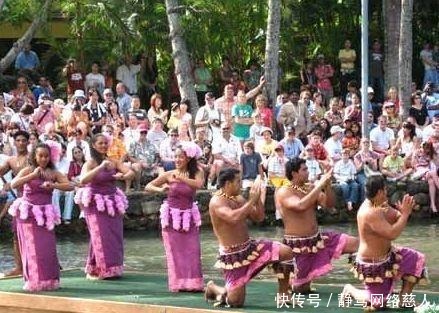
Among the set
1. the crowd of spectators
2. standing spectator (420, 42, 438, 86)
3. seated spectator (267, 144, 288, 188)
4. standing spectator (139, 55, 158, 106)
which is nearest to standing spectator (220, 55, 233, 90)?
the crowd of spectators

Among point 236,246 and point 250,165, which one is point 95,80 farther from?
point 236,246

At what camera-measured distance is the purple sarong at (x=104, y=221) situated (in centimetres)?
1040

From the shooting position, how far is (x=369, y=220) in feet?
27.6

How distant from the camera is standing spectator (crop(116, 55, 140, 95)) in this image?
20453mm

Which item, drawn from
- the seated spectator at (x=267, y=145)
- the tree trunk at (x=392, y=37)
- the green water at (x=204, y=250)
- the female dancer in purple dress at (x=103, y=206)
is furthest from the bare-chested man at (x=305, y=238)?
the tree trunk at (x=392, y=37)

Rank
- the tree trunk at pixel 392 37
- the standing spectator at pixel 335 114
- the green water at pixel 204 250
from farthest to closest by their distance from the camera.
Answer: the tree trunk at pixel 392 37 → the standing spectator at pixel 335 114 → the green water at pixel 204 250

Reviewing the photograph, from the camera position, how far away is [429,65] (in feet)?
73.3

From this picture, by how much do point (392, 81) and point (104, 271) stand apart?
11.8 m

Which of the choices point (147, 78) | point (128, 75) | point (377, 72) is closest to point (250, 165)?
point (128, 75)

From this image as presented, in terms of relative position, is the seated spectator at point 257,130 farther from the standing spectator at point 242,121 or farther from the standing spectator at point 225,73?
the standing spectator at point 225,73

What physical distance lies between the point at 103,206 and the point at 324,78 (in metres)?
11.4

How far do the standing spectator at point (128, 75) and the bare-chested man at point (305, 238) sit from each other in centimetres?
1116

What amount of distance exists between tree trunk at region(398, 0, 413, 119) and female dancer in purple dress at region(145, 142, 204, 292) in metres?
10.2

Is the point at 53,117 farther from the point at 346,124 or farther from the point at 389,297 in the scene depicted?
the point at 389,297
